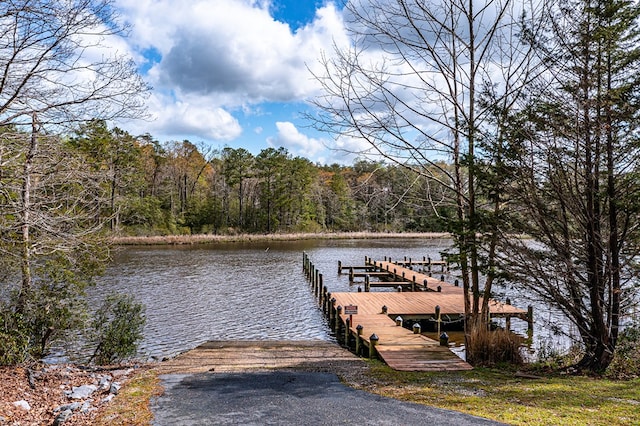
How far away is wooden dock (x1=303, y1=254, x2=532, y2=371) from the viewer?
893 centimetres

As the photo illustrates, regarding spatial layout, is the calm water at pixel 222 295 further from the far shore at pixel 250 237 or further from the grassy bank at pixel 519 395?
the far shore at pixel 250 237

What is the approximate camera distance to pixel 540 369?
812cm

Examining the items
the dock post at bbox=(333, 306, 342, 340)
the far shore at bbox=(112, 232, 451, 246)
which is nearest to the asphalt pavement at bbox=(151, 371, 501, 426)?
the dock post at bbox=(333, 306, 342, 340)

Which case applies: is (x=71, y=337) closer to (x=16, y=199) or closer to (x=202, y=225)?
(x=16, y=199)

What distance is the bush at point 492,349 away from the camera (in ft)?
28.2

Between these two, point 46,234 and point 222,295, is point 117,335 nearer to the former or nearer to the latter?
point 46,234

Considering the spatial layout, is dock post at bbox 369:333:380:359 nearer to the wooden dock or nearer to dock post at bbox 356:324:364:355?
the wooden dock

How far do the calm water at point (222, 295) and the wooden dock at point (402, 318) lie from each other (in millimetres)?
819

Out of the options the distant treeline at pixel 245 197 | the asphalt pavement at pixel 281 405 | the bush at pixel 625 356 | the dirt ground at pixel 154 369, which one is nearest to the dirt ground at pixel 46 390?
the dirt ground at pixel 154 369

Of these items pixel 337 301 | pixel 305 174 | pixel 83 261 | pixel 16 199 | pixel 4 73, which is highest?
pixel 305 174

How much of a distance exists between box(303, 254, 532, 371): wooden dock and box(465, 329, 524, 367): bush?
0.34 m

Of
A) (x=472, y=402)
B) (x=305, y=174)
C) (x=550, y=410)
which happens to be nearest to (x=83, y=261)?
(x=472, y=402)

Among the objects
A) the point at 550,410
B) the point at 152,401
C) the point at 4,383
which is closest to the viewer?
the point at 550,410

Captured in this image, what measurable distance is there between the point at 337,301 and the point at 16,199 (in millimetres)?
11309
